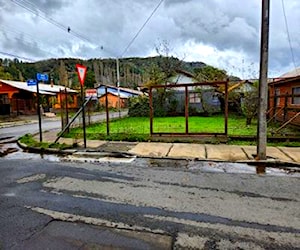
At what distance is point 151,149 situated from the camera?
9.27 metres

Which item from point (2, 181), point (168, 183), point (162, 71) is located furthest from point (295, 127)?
point (162, 71)

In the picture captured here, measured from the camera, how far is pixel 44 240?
3289 mm

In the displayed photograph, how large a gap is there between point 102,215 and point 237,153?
558 cm

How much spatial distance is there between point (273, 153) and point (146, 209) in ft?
18.4

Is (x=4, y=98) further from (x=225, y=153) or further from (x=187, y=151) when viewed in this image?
(x=225, y=153)

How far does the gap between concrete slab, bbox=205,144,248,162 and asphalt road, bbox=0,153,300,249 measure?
1.23 m

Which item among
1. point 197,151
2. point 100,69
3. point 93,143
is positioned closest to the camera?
point 197,151

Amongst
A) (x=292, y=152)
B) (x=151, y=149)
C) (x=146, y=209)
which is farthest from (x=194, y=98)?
(x=146, y=209)

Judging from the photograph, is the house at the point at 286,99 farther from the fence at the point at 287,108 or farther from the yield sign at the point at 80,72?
the yield sign at the point at 80,72

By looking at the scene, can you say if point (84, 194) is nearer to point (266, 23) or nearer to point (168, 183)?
point (168, 183)

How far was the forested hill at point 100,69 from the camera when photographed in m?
28.0

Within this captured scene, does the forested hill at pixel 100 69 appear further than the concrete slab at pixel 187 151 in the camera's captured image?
Yes

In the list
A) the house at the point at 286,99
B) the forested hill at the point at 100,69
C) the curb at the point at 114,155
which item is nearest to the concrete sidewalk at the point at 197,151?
the curb at the point at 114,155

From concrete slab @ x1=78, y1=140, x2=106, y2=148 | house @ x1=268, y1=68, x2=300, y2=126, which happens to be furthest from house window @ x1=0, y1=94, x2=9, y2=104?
house @ x1=268, y1=68, x2=300, y2=126
